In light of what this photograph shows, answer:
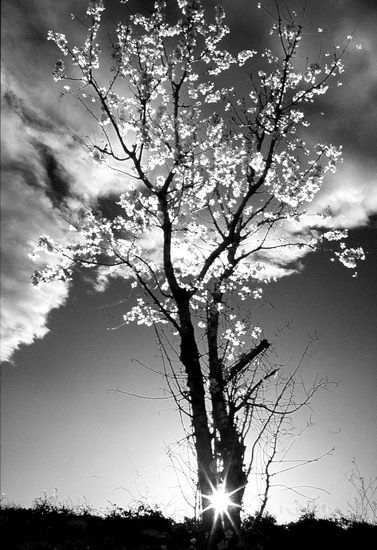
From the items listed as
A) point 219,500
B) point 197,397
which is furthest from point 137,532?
point 219,500

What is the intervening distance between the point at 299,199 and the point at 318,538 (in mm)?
9762

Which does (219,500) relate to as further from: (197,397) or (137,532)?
(137,532)

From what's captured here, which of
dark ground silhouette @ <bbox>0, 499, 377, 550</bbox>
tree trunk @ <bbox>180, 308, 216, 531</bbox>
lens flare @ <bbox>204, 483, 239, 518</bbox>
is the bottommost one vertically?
dark ground silhouette @ <bbox>0, 499, 377, 550</bbox>

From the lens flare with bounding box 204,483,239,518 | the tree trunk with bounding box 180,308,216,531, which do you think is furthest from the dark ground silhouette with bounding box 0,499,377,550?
the lens flare with bounding box 204,483,239,518

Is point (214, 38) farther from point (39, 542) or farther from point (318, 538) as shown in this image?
point (318, 538)

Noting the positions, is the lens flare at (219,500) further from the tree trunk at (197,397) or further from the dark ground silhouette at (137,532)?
the dark ground silhouette at (137,532)

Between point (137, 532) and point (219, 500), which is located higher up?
point (219, 500)

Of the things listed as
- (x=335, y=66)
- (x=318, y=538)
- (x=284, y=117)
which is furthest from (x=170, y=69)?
(x=318, y=538)

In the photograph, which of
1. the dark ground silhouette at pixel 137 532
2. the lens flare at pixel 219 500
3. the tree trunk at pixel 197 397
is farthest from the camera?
the dark ground silhouette at pixel 137 532

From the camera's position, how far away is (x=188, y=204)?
10547 mm

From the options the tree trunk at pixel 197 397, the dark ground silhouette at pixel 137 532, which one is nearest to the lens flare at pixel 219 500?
the tree trunk at pixel 197 397

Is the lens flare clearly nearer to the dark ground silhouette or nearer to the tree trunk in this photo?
the tree trunk

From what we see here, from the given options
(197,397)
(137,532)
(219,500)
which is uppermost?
(197,397)

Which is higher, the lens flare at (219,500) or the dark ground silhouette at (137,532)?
the lens flare at (219,500)
